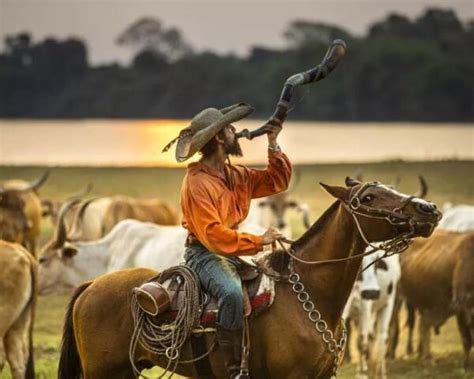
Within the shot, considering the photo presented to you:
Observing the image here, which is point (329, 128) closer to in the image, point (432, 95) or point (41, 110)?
point (432, 95)

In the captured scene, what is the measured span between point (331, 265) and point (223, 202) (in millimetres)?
795

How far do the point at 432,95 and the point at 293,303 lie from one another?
43.0 m

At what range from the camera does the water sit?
39.5 metres

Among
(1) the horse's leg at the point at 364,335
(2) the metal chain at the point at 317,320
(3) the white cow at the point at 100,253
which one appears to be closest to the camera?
(2) the metal chain at the point at 317,320

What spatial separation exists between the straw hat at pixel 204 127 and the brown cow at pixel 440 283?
21.7 feet

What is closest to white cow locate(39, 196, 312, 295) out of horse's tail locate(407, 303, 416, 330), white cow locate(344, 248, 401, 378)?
white cow locate(344, 248, 401, 378)

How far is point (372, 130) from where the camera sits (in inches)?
1941

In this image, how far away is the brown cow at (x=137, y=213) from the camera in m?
20.3

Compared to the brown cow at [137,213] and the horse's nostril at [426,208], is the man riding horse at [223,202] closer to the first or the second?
the horse's nostril at [426,208]

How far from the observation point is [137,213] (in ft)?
67.6

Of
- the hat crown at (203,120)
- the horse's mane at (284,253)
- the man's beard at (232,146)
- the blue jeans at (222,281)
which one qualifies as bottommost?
the blue jeans at (222,281)

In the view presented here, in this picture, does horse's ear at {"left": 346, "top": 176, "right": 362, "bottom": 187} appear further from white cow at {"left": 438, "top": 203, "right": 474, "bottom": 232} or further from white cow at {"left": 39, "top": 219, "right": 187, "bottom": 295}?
white cow at {"left": 438, "top": 203, "right": 474, "bottom": 232}

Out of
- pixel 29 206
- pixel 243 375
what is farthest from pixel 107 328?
pixel 29 206

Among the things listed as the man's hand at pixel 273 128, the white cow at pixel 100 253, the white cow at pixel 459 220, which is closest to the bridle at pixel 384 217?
the man's hand at pixel 273 128
